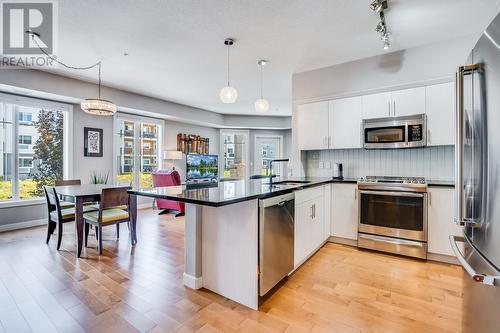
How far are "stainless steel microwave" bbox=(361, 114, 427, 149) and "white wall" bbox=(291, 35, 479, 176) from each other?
46 centimetres

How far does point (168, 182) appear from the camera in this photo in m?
5.12

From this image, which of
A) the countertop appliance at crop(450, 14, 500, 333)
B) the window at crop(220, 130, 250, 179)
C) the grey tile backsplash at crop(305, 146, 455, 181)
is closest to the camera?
the countertop appliance at crop(450, 14, 500, 333)

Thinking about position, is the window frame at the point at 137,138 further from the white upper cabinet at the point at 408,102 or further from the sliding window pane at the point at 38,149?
the white upper cabinet at the point at 408,102

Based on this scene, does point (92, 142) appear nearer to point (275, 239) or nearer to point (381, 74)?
point (275, 239)

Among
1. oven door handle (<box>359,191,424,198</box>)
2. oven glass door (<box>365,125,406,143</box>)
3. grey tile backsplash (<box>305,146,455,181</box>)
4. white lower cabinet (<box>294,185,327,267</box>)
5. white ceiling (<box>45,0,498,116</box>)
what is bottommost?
white lower cabinet (<box>294,185,327,267</box>)

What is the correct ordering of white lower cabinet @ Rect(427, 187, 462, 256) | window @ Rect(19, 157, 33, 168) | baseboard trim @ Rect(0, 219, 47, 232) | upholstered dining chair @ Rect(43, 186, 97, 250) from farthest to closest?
window @ Rect(19, 157, 33, 168), baseboard trim @ Rect(0, 219, 47, 232), upholstered dining chair @ Rect(43, 186, 97, 250), white lower cabinet @ Rect(427, 187, 462, 256)

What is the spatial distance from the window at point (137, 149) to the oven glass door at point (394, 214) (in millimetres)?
5213

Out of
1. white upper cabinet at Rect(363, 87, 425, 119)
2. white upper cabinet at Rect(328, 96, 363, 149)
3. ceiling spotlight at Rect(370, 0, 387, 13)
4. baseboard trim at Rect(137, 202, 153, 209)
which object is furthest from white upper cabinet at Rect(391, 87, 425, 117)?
baseboard trim at Rect(137, 202, 153, 209)

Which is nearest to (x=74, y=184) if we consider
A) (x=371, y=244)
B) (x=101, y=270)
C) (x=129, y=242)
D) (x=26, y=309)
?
(x=129, y=242)

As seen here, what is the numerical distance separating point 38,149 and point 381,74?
240 inches

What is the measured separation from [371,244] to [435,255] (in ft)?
2.29

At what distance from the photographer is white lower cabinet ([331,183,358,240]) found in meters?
3.41

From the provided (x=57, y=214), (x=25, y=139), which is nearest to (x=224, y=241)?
(x=57, y=214)

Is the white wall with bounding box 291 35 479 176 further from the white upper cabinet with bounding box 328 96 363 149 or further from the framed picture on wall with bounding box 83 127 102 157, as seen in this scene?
the framed picture on wall with bounding box 83 127 102 157
